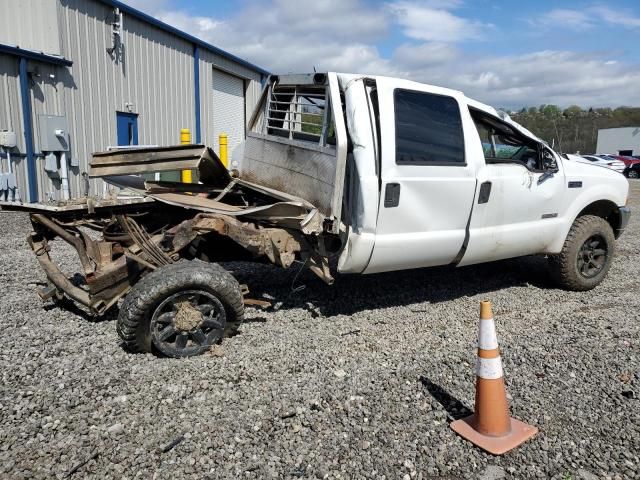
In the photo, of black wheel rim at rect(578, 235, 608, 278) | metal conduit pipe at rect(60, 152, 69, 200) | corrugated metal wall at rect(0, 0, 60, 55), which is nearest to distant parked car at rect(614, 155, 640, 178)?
black wheel rim at rect(578, 235, 608, 278)

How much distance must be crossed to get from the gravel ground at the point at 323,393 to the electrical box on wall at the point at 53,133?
6283 millimetres

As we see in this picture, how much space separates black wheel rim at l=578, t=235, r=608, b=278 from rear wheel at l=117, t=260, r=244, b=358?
389cm

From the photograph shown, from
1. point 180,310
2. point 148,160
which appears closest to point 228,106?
point 148,160

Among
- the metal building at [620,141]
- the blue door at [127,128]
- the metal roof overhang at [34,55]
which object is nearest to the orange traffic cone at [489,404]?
the metal roof overhang at [34,55]

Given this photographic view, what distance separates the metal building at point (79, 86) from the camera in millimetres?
10297

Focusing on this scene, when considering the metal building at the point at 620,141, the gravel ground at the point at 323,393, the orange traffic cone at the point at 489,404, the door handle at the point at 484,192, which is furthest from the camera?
the metal building at the point at 620,141

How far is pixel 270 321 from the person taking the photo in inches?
184

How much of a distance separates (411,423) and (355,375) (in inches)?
25.7

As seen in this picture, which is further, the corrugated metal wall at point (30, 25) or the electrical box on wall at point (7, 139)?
the corrugated metal wall at point (30, 25)

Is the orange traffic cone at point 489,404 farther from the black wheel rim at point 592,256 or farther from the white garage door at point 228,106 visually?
the white garage door at point 228,106

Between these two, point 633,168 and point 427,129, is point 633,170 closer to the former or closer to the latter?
point 633,168

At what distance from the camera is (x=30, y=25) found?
35.2 feet

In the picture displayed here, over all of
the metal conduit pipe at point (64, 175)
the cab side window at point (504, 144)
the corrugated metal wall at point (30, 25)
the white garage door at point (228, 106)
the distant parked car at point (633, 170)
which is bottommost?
the distant parked car at point (633, 170)

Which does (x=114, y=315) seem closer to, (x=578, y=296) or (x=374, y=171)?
(x=374, y=171)
